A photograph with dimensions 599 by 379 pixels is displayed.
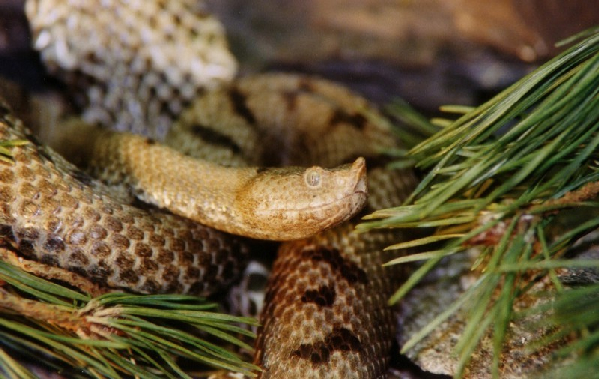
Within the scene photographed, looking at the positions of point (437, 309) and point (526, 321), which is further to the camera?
point (437, 309)

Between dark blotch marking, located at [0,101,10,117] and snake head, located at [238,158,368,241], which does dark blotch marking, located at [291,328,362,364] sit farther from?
dark blotch marking, located at [0,101,10,117]

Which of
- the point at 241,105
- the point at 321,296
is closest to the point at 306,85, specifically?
the point at 241,105

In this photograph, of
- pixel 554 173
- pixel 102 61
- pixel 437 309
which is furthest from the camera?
pixel 102 61

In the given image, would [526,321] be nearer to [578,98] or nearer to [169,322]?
[578,98]

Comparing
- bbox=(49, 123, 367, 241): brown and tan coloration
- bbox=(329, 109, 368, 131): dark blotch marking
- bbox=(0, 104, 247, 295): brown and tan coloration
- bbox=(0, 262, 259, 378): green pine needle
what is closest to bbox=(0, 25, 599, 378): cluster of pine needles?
bbox=(0, 262, 259, 378): green pine needle

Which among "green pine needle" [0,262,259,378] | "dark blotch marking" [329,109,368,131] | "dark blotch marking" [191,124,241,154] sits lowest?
"green pine needle" [0,262,259,378]

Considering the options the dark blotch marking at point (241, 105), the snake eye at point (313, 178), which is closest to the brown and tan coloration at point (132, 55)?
the dark blotch marking at point (241, 105)

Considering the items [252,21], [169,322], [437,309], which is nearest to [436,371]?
[437,309]
